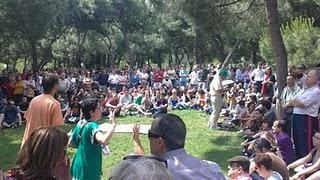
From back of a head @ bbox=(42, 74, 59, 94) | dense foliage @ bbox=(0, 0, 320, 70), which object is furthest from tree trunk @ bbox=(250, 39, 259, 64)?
back of a head @ bbox=(42, 74, 59, 94)

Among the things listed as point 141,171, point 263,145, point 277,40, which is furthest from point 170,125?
point 277,40

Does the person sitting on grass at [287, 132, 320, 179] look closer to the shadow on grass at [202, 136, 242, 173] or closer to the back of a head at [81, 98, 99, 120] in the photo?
the shadow on grass at [202, 136, 242, 173]

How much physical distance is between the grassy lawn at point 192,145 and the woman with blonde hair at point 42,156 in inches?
223

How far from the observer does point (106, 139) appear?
14.7 ft

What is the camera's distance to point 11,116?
1442 cm

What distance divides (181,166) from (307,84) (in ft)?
16.1

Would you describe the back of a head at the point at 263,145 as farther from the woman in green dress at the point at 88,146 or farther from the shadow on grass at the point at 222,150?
the shadow on grass at the point at 222,150

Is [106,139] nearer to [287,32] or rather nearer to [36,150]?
[36,150]

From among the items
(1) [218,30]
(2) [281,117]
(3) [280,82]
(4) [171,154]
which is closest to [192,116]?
(1) [218,30]

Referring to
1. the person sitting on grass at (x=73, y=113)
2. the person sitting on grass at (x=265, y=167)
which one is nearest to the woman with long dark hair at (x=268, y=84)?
the person sitting on grass at (x=73, y=113)

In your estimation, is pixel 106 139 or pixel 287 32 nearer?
pixel 106 139

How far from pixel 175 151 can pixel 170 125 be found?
0.48 ft

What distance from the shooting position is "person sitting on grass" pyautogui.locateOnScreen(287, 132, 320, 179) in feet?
20.2

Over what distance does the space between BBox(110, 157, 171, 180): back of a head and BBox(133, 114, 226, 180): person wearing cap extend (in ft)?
3.25
